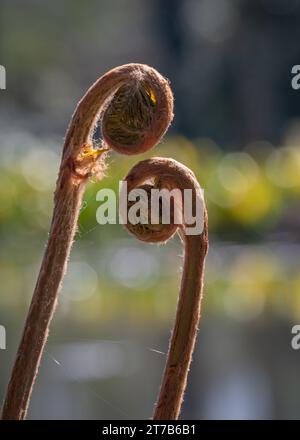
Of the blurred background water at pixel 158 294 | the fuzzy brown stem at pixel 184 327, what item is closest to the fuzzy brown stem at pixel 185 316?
the fuzzy brown stem at pixel 184 327

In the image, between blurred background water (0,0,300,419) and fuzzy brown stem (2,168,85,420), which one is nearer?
fuzzy brown stem (2,168,85,420)

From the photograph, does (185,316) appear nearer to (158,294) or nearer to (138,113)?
(138,113)

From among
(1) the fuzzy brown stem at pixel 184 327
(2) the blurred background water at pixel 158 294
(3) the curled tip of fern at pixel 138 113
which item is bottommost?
(1) the fuzzy brown stem at pixel 184 327

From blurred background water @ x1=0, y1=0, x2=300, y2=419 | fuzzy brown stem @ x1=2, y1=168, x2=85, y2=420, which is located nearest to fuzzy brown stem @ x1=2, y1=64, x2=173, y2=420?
fuzzy brown stem @ x1=2, y1=168, x2=85, y2=420

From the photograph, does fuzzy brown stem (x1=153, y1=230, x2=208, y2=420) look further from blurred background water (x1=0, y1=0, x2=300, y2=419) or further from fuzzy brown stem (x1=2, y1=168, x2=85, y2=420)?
blurred background water (x1=0, y1=0, x2=300, y2=419)

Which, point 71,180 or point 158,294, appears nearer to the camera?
point 71,180

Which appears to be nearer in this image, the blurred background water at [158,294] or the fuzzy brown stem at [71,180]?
the fuzzy brown stem at [71,180]

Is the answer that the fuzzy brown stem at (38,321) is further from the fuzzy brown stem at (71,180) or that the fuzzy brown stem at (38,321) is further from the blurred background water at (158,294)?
the blurred background water at (158,294)

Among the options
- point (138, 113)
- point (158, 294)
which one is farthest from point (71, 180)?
point (158, 294)

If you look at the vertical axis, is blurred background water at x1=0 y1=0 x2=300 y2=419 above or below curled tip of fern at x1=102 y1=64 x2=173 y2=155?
above
